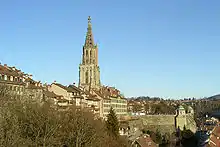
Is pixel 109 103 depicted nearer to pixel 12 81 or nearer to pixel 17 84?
pixel 17 84

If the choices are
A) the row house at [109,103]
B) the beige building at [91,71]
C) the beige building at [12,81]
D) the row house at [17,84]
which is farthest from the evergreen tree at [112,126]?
the beige building at [91,71]

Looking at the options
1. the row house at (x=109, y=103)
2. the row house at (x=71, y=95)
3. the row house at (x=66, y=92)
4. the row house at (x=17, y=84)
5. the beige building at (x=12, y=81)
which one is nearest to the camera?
the beige building at (x=12, y=81)

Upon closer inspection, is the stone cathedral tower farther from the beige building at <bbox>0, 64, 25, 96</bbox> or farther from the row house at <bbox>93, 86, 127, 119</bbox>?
the beige building at <bbox>0, 64, 25, 96</bbox>

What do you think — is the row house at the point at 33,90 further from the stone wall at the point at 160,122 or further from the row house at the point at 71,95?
the stone wall at the point at 160,122

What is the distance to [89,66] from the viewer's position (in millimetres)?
110625

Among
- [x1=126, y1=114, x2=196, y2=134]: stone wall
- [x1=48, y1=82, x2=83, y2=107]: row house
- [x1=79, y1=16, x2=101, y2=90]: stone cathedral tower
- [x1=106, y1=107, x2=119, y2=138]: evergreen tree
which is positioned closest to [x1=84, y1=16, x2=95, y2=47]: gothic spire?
[x1=79, y1=16, x2=101, y2=90]: stone cathedral tower

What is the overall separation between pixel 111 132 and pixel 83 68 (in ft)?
161

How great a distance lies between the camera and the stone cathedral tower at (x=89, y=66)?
361ft

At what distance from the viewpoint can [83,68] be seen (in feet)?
366

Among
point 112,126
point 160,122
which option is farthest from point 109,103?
point 112,126

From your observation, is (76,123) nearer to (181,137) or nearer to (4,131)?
(4,131)

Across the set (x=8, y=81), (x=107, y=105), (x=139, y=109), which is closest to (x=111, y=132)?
(x=8, y=81)

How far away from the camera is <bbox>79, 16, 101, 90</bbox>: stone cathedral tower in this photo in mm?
110000

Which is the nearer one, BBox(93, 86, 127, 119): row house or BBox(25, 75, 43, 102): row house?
BBox(25, 75, 43, 102): row house
